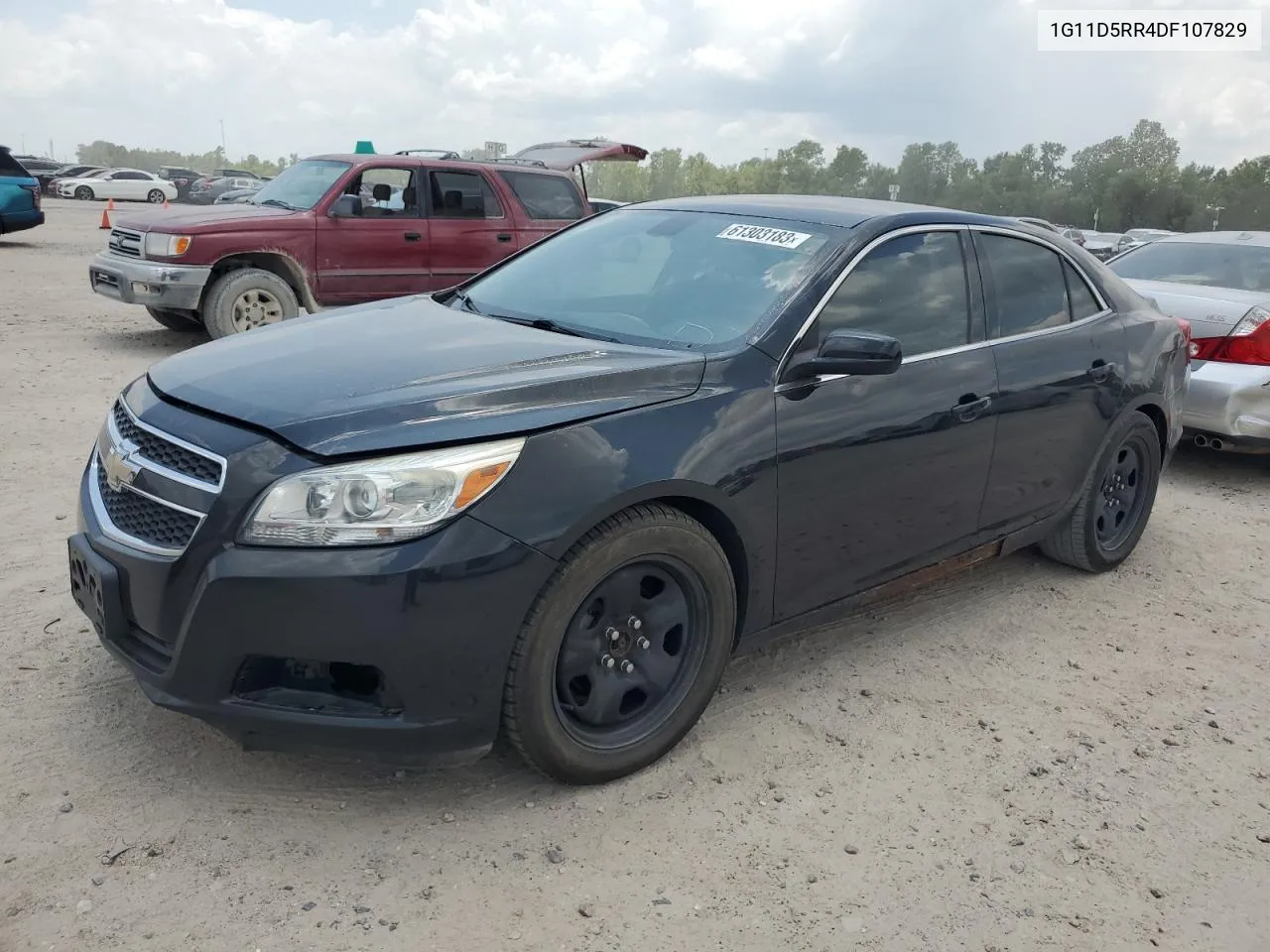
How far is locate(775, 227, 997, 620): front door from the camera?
3393 millimetres

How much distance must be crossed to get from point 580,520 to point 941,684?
1791mm

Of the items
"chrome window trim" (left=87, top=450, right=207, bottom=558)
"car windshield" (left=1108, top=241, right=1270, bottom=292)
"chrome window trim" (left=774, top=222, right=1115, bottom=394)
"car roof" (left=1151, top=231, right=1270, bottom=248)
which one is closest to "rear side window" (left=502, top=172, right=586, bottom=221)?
"car windshield" (left=1108, top=241, right=1270, bottom=292)

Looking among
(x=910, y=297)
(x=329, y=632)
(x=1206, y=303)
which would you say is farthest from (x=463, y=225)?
(x=329, y=632)

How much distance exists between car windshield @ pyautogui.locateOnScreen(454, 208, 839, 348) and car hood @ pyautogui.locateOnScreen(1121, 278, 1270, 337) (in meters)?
3.83

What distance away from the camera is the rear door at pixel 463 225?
32.9 ft

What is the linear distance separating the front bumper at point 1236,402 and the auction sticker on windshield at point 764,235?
3954 mm

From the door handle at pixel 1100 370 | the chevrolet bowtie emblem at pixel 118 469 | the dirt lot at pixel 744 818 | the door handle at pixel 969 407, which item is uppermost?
the door handle at pixel 1100 370

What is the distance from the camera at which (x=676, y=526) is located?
301cm

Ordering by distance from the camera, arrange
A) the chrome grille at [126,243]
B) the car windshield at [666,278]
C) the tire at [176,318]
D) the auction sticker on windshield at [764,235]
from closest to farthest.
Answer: the car windshield at [666,278]
the auction sticker on windshield at [764,235]
the chrome grille at [126,243]
the tire at [176,318]

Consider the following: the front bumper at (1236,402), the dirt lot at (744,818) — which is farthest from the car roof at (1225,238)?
the dirt lot at (744,818)

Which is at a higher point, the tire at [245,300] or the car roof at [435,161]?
the car roof at [435,161]

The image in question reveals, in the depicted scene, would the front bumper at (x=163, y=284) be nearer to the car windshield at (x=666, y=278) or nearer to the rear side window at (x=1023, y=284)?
the car windshield at (x=666, y=278)

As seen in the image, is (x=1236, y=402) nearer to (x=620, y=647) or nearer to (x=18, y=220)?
(x=620, y=647)

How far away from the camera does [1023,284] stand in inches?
172
